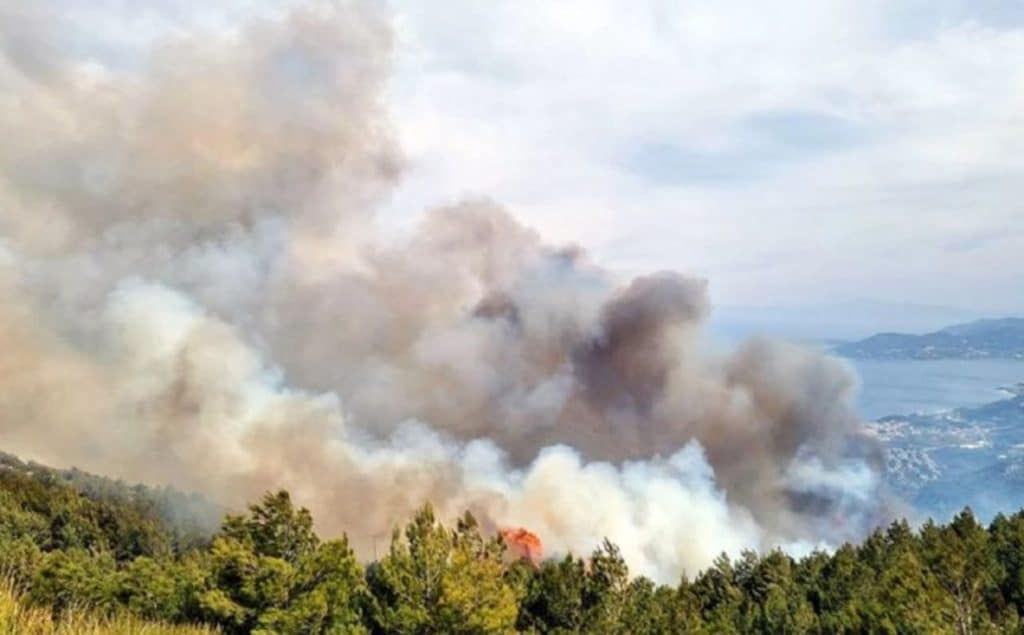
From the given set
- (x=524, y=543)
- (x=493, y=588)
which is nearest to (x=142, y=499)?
(x=524, y=543)

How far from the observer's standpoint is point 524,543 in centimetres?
8031

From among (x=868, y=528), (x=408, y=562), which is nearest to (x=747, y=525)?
(x=868, y=528)

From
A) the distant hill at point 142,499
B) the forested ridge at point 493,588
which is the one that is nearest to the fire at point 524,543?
the forested ridge at point 493,588

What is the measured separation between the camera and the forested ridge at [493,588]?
2191 cm

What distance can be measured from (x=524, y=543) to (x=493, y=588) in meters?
60.0

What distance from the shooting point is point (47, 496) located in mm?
80000

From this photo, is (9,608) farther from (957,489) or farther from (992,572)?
(957,489)

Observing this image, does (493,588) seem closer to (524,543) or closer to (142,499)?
(524,543)

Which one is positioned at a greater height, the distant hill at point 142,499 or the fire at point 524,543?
the distant hill at point 142,499

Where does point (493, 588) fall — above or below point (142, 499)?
above

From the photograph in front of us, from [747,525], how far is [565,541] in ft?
110

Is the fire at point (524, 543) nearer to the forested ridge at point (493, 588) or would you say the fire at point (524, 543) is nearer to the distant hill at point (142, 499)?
the forested ridge at point (493, 588)

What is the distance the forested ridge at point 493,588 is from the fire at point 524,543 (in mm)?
29760

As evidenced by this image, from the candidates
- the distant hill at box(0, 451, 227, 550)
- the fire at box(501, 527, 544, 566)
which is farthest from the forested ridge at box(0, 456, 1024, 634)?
the distant hill at box(0, 451, 227, 550)
